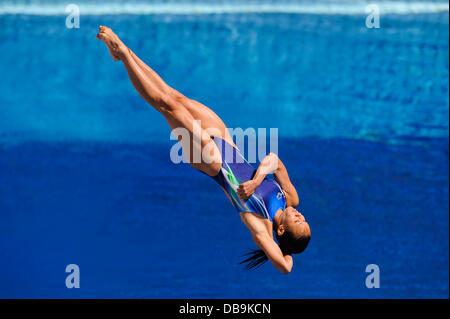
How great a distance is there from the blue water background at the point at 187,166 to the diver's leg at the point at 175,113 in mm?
1239

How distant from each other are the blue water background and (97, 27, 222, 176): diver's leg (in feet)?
4.06

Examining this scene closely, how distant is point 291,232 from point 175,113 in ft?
3.05

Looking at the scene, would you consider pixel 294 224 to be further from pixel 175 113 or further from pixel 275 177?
pixel 175 113

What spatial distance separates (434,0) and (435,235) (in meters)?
1.79

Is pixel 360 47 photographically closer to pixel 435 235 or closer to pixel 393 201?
pixel 393 201

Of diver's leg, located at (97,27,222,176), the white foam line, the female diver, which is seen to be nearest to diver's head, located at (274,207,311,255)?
the female diver

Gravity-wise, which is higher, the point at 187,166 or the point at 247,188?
the point at 187,166

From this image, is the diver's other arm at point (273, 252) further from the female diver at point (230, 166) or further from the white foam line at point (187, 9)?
the white foam line at point (187, 9)

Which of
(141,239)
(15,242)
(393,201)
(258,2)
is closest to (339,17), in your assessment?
(258,2)

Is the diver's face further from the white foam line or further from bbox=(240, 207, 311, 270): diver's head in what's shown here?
the white foam line

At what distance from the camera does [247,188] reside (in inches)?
162

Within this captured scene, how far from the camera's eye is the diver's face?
420 cm

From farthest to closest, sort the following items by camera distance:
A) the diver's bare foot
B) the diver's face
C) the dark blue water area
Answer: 1. the dark blue water area
2. the diver's face
3. the diver's bare foot

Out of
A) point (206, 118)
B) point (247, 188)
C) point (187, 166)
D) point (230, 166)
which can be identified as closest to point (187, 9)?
point (187, 166)
